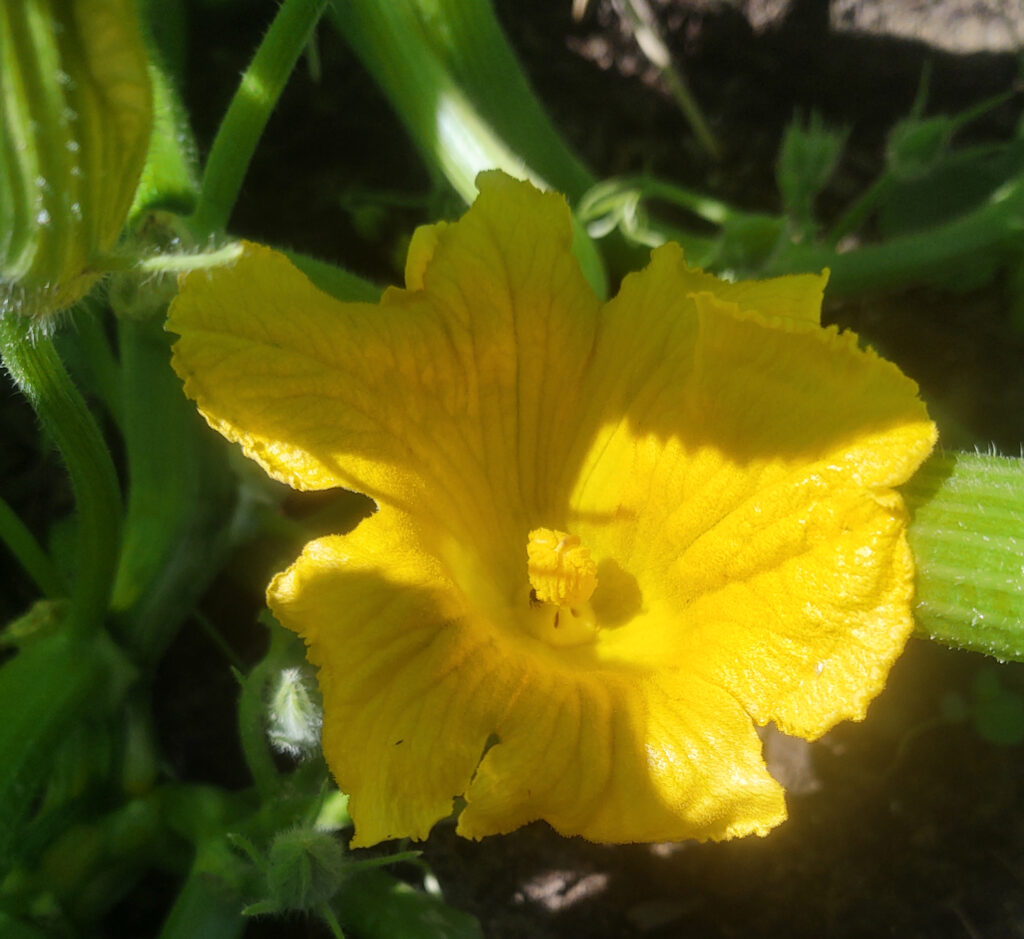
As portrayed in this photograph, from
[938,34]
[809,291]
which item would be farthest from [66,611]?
[938,34]

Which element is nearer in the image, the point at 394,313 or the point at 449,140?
the point at 394,313

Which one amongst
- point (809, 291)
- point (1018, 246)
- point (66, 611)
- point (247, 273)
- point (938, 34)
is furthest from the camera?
point (938, 34)

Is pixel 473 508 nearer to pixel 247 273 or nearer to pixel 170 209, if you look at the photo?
pixel 247 273

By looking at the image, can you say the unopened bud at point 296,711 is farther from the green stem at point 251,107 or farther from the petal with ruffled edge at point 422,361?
the green stem at point 251,107

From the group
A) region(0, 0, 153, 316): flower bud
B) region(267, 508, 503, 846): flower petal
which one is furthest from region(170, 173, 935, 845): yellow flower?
region(0, 0, 153, 316): flower bud

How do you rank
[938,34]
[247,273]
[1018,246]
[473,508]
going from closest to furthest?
[247,273], [473,508], [1018,246], [938,34]

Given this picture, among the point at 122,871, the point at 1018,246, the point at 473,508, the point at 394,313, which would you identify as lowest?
the point at 1018,246

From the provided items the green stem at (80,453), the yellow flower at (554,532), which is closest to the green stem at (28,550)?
the green stem at (80,453)
